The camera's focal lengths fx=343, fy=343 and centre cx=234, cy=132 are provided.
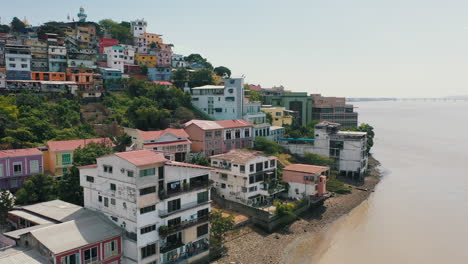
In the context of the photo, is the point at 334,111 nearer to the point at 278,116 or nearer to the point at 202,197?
the point at 278,116

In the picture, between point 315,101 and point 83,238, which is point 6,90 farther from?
point 315,101

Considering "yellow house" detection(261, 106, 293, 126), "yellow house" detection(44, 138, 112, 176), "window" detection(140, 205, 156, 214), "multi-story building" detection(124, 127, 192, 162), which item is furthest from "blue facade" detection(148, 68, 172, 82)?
"window" detection(140, 205, 156, 214)

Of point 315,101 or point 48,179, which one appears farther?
point 315,101

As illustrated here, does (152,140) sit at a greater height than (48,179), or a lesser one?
greater

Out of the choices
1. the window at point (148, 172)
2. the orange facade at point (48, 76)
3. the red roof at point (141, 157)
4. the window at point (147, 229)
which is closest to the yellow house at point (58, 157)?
the red roof at point (141, 157)

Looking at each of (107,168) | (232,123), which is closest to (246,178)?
(232,123)

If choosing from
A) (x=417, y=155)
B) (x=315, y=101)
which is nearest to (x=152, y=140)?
(x=315, y=101)

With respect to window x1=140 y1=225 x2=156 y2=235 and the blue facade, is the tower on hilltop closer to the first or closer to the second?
the blue facade
